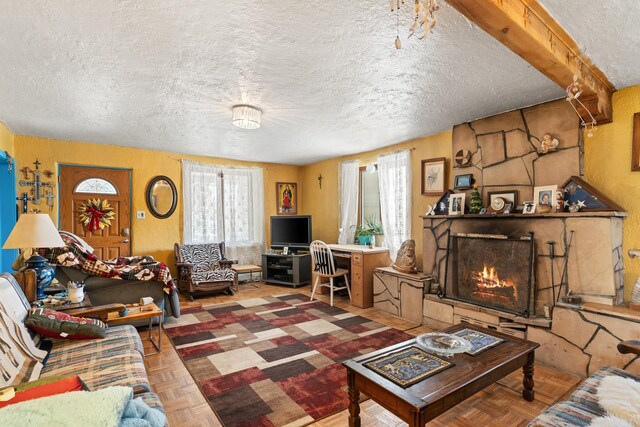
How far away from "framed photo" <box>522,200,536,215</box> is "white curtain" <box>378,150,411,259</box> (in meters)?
1.60

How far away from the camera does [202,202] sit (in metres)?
5.77

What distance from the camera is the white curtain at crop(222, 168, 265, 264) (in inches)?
239

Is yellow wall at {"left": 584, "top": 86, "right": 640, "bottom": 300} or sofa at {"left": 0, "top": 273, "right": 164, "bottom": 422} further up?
yellow wall at {"left": 584, "top": 86, "right": 640, "bottom": 300}

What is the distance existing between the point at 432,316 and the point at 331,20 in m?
3.16

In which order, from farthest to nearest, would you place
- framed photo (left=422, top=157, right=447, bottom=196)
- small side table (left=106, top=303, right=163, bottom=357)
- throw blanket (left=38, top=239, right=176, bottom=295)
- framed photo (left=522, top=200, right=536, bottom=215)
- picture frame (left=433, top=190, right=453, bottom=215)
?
framed photo (left=422, top=157, right=447, bottom=196) < picture frame (left=433, top=190, right=453, bottom=215) < throw blanket (left=38, top=239, right=176, bottom=295) < framed photo (left=522, top=200, right=536, bottom=215) < small side table (left=106, top=303, right=163, bottom=357)

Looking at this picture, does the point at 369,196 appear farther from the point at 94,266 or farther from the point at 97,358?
the point at 97,358

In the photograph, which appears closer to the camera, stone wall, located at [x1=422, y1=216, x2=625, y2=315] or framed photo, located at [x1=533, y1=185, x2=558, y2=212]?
stone wall, located at [x1=422, y1=216, x2=625, y2=315]

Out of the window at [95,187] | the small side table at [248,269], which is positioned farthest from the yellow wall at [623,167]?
the window at [95,187]

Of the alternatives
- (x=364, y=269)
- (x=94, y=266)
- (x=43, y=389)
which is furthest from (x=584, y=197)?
(x=94, y=266)

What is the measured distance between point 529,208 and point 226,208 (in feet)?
15.9

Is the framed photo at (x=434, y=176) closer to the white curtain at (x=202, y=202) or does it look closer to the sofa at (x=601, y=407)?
the sofa at (x=601, y=407)

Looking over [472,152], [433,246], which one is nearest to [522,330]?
[433,246]

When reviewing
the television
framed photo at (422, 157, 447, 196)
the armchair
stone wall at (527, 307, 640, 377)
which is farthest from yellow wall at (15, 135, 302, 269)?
stone wall at (527, 307, 640, 377)

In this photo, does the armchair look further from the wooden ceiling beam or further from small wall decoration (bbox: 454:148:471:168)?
the wooden ceiling beam
